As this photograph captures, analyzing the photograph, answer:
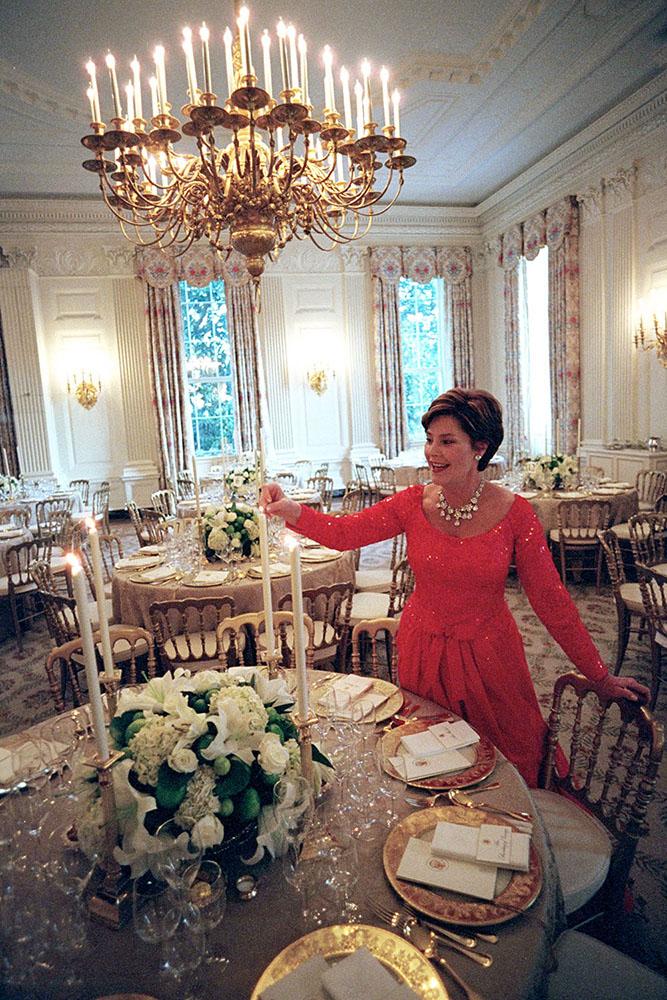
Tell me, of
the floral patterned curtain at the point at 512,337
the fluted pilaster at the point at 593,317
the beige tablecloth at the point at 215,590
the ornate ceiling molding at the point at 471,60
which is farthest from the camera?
the floral patterned curtain at the point at 512,337

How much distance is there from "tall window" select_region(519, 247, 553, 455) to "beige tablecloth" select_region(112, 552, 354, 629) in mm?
6779

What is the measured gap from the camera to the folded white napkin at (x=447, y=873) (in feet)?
3.81

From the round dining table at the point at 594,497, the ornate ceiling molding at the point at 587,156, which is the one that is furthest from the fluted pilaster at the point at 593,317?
the round dining table at the point at 594,497

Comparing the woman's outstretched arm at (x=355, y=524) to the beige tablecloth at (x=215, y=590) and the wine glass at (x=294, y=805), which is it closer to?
the wine glass at (x=294, y=805)

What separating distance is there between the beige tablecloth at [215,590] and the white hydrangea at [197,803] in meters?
2.35

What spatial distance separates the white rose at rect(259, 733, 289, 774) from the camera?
124 cm

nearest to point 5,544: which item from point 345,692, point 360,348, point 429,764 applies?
point 345,692

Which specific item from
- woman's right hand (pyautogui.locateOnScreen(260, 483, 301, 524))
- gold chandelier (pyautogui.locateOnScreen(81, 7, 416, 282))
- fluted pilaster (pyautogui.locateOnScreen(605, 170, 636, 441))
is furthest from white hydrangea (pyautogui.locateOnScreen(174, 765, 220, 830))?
fluted pilaster (pyautogui.locateOnScreen(605, 170, 636, 441))

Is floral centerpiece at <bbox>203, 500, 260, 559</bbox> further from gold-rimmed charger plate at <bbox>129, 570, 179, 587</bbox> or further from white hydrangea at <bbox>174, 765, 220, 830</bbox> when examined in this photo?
white hydrangea at <bbox>174, 765, 220, 830</bbox>

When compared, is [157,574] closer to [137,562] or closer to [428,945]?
[137,562]

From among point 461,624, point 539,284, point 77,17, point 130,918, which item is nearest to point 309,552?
point 461,624

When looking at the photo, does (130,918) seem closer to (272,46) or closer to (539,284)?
(272,46)

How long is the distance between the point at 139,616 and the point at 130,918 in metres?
2.79

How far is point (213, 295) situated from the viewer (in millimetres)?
10648
